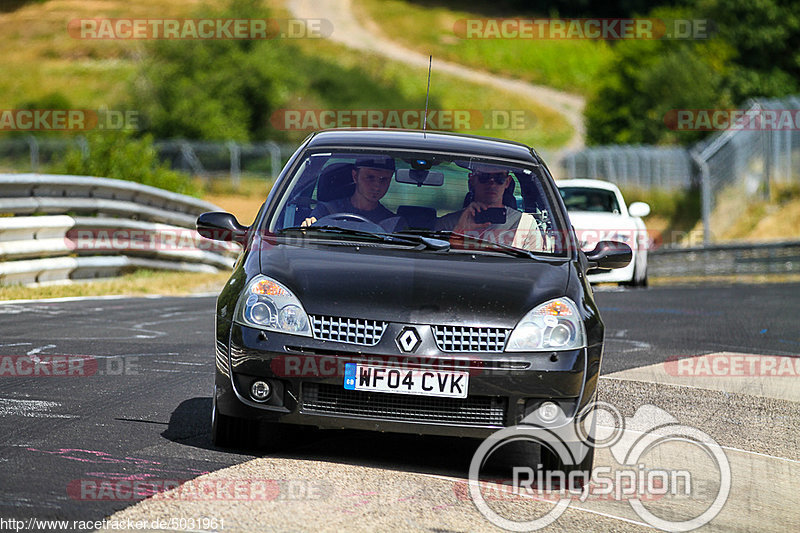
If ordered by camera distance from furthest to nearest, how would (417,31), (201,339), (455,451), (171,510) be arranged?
1. (417,31)
2. (201,339)
3. (455,451)
4. (171,510)

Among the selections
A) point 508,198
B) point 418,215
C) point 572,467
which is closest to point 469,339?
point 572,467

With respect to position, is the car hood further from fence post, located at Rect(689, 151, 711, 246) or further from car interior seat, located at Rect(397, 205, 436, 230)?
fence post, located at Rect(689, 151, 711, 246)

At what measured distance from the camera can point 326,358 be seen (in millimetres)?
5469

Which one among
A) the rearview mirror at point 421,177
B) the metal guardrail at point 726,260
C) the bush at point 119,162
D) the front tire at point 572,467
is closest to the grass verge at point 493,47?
the metal guardrail at point 726,260

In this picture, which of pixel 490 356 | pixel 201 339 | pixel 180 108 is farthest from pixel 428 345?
pixel 180 108

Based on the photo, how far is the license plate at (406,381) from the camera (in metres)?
5.47

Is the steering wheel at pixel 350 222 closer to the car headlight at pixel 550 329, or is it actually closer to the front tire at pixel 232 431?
the car headlight at pixel 550 329

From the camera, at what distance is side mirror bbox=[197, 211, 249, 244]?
6.63m

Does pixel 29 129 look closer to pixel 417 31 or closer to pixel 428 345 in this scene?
pixel 417 31

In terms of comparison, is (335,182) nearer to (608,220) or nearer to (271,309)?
(271,309)

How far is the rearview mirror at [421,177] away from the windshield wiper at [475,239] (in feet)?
A: 1.38

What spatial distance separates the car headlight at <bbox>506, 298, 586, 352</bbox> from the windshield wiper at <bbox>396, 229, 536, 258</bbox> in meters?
0.53

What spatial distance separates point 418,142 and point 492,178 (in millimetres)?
489

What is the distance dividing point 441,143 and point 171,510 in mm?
3005
